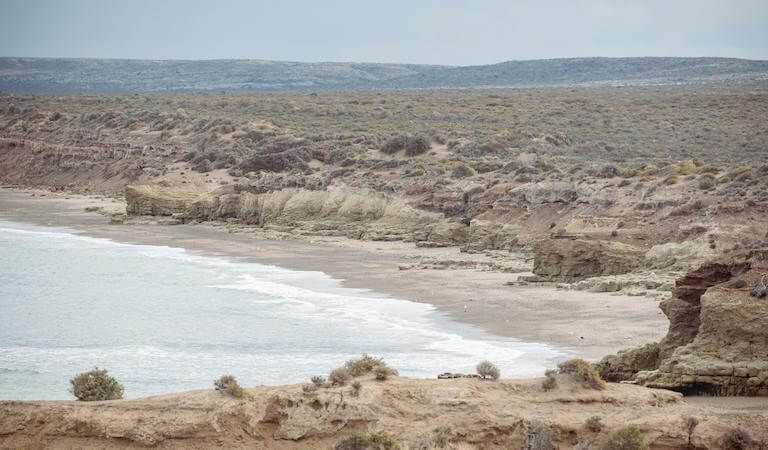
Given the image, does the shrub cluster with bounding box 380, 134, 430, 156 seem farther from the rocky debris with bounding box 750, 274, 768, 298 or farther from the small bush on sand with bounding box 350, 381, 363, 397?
the small bush on sand with bounding box 350, 381, 363, 397

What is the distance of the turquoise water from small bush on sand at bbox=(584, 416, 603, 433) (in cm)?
569

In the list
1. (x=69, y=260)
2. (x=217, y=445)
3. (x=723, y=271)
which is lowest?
(x=69, y=260)

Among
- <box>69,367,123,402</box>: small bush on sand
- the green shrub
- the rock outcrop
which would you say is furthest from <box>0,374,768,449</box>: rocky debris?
the rock outcrop

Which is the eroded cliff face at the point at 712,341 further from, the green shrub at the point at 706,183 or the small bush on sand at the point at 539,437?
the green shrub at the point at 706,183

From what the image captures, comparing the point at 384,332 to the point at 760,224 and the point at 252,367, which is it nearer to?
the point at 252,367

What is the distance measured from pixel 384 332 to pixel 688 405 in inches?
413

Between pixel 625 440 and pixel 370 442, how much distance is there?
261 centimetres

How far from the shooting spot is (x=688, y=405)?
42.7 ft

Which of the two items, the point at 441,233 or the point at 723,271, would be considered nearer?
the point at 723,271

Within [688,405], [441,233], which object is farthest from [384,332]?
[441,233]

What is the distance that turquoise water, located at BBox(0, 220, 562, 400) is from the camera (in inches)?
758

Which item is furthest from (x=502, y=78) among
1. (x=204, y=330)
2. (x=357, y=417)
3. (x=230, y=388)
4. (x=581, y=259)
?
(x=357, y=417)

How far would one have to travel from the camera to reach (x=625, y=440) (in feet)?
36.9

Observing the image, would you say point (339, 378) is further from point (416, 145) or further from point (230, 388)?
point (416, 145)
